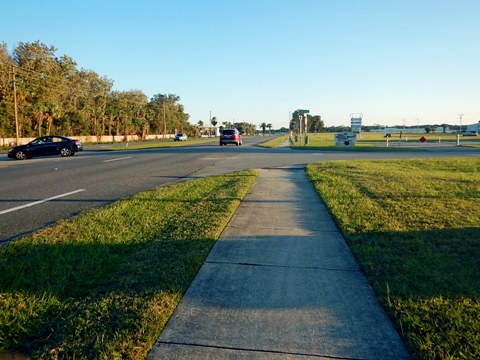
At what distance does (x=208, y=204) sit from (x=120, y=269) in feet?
11.0

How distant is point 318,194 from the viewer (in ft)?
27.4

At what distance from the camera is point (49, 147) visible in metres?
24.7

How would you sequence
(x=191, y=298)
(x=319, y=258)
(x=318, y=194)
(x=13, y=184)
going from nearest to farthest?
1. (x=191, y=298)
2. (x=319, y=258)
3. (x=318, y=194)
4. (x=13, y=184)

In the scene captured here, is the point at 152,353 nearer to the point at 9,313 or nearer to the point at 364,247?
the point at 9,313

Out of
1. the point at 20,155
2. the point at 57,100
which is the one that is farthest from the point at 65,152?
the point at 57,100

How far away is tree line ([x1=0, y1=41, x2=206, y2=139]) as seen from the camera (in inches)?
1832

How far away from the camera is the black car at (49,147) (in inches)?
926

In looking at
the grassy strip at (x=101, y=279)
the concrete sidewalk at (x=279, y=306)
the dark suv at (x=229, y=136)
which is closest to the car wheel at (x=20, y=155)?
the dark suv at (x=229, y=136)

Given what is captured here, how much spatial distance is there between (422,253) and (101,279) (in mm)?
3727

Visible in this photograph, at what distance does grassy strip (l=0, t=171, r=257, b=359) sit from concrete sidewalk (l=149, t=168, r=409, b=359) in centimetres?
23

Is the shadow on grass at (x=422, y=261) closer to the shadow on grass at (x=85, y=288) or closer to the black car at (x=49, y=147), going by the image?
the shadow on grass at (x=85, y=288)

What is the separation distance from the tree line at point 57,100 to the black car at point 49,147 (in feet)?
57.4

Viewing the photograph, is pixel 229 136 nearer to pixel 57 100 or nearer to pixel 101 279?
pixel 101 279

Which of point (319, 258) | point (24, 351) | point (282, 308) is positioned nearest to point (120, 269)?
point (24, 351)
